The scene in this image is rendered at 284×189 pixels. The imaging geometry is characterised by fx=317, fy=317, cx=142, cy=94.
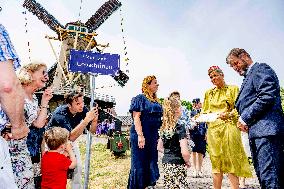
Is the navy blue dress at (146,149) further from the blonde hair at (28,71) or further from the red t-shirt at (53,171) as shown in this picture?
the blonde hair at (28,71)

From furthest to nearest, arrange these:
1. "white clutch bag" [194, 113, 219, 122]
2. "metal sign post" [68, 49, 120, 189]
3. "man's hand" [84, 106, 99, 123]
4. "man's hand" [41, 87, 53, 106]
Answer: "white clutch bag" [194, 113, 219, 122] < "metal sign post" [68, 49, 120, 189] < "man's hand" [84, 106, 99, 123] < "man's hand" [41, 87, 53, 106]

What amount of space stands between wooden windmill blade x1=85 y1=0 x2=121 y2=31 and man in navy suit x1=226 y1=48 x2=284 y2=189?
108 ft

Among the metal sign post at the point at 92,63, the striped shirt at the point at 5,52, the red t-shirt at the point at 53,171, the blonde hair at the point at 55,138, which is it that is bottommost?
the red t-shirt at the point at 53,171

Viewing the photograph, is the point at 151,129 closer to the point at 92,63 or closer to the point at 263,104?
the point at 92,63

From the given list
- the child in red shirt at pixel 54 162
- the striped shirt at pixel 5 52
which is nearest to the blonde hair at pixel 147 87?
the child in red shirt at pixel 54 162

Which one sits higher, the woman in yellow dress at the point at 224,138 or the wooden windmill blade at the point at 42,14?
the wooden windmill blade at the point at 42,14

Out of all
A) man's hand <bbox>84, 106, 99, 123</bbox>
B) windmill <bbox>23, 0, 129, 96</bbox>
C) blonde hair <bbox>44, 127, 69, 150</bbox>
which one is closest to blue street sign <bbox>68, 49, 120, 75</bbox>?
man's hand <bbox>84, 106, 99, 123</bbox>

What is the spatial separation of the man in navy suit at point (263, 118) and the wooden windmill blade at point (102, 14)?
32885 mm

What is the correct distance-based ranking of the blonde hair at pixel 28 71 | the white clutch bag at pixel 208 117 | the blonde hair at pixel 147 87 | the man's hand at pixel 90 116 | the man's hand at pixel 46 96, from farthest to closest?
the blonde hair at pixel 147 87, the white clutch bag at pixel 208 117, the man's hand at pixel 90 116, the man's hand at pixel 46 96, the blonde hair at pixel 28 71

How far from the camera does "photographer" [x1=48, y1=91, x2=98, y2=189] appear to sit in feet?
14.9

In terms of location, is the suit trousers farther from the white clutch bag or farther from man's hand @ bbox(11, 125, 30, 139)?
man's hand @ bbox(11, 125, 30, 139)

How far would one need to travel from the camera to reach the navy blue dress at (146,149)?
5227 millimetres

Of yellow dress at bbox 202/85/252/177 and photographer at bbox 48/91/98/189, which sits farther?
yellow dress at bbox 202/85/252/177

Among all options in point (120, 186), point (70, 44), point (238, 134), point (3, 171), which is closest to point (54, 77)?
point (70, 44)
